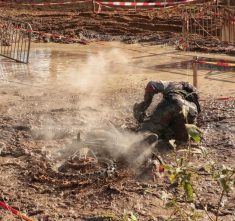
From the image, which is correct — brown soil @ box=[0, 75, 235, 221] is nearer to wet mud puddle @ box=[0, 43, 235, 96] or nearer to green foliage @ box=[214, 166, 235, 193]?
green foliage @ box=[214, 166, 235, 193]

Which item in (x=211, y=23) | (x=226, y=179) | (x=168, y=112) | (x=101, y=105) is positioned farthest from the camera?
(x=211, y=23)

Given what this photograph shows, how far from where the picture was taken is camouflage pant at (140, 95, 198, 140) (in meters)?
6.90

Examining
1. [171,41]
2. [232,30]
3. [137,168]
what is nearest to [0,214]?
[137,168]

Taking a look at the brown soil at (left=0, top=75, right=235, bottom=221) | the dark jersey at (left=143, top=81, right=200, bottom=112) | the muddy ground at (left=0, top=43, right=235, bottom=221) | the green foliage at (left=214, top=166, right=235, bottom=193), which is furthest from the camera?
the dark jersey at (left=143, top=81, right=200, bottom=112)

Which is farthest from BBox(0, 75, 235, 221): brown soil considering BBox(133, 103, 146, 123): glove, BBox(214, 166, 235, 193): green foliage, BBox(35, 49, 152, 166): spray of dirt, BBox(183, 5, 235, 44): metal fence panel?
BBox(183, 5, 235, 44): metal fence panel

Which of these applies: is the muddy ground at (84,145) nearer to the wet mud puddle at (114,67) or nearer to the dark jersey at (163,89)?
the wet mud puddle at (114,67)

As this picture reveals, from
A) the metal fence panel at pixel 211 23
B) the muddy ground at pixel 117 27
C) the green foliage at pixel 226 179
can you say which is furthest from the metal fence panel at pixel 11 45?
the green foliage at pixel 226 179

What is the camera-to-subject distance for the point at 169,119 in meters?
6.98

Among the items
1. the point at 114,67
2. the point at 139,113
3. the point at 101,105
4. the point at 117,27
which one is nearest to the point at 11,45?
the point at 114,67

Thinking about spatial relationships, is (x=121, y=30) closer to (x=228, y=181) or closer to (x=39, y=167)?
(x=39, y=167)

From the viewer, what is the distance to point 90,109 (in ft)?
29.0

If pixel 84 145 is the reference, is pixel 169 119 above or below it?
above

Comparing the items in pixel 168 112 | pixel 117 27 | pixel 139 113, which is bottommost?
pixel 139 113

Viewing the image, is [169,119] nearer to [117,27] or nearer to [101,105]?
[101,105]
